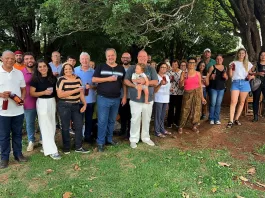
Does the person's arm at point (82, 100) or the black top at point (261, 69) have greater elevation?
the black top at point (261, 69)

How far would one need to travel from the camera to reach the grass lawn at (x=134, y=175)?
3.93 metres

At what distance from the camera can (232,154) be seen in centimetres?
528

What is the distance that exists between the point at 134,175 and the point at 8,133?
2238mm

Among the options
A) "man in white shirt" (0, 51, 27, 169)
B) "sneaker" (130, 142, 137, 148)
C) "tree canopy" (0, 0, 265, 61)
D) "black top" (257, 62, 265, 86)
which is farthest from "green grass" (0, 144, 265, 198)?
"black top" (257, 62, 265, 86)

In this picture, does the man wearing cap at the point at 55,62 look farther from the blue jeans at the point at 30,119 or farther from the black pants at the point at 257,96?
the black pants at the point at 257,96

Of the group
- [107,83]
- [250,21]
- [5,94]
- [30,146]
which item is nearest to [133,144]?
[107,83]

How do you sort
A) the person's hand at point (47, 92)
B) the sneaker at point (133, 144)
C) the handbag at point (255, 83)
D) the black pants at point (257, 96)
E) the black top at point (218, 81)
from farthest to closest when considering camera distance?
the black pants at point (257, 96) < the handbag at point (255, 83) < the black top at point (218, 81) < the sneaker at point (133, 144) < the person's hand at point (47, 92)

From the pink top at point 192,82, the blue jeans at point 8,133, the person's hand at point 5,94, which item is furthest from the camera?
the pink top at point 192,82

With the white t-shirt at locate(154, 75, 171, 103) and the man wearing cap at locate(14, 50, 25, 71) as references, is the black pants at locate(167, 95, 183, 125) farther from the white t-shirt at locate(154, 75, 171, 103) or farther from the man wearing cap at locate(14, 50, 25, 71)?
the man wearing cap at locate(14, 50, 25, 71)

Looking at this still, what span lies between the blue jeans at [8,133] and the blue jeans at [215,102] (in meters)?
4.51

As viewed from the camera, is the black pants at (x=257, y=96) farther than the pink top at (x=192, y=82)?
Yes

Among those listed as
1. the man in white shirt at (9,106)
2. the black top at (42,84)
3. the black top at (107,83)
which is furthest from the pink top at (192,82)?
the man in white shirt at (9,106)

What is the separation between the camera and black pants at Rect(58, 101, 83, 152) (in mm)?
4840

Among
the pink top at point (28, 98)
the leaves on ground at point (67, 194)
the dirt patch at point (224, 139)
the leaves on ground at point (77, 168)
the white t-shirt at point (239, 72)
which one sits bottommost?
the leaves on ground at point (67, 194)
